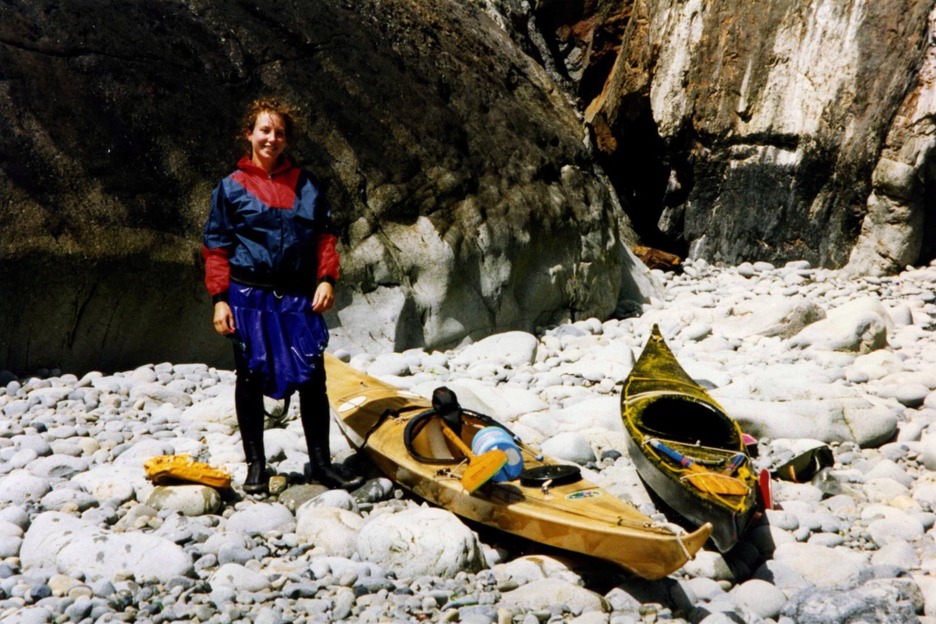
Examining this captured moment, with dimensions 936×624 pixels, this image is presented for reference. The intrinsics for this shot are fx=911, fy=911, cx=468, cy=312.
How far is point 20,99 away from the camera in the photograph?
5848 millimetres

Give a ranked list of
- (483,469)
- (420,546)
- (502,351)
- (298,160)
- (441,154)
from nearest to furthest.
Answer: (420,546) < (483,469) < (298,160) < (502,351) < (441,154)

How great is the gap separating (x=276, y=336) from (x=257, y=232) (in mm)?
450

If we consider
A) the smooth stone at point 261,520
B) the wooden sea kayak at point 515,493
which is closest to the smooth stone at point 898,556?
the wooden sea kayak at point 515,493

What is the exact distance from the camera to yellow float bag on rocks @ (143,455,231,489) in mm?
3932

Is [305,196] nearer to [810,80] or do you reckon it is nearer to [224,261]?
[224,261]

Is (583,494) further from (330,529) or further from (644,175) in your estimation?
(644,175)

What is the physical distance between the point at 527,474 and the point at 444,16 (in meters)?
6.60

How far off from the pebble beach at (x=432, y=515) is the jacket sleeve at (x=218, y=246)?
0.88 metres

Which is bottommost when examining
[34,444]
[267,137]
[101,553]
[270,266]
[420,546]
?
[34,444]

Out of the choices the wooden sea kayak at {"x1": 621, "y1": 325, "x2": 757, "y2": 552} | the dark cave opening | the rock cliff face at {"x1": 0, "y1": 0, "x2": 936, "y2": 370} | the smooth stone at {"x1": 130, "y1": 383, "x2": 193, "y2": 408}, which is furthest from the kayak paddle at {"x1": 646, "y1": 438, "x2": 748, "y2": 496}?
the dark cave opening

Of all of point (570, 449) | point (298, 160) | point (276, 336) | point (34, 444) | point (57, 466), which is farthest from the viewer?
point (298, 160)

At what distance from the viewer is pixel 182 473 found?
12.9ft

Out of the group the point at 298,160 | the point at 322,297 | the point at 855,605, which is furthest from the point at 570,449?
the point at 298,160

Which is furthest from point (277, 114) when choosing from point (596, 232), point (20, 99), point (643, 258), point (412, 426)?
point (643, 258)
